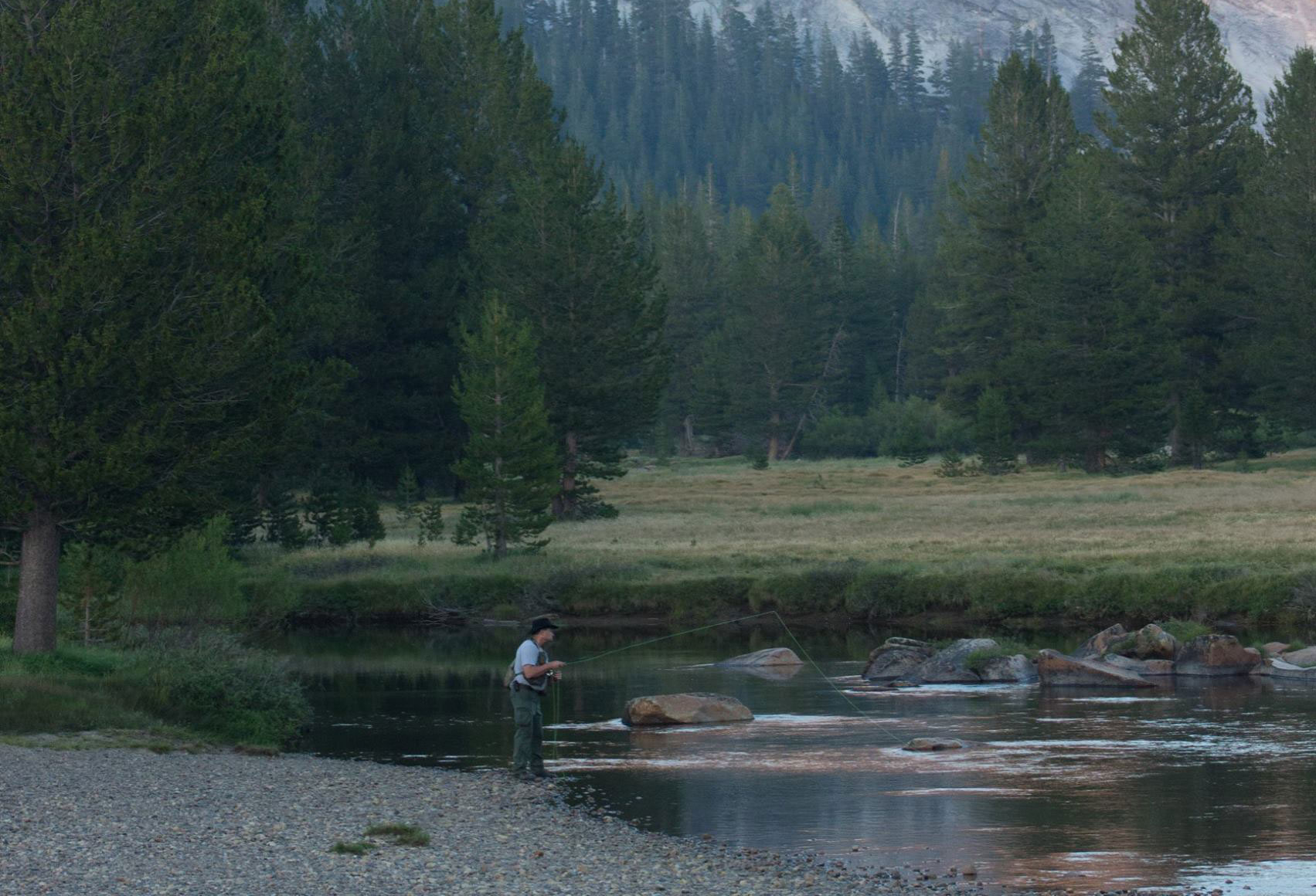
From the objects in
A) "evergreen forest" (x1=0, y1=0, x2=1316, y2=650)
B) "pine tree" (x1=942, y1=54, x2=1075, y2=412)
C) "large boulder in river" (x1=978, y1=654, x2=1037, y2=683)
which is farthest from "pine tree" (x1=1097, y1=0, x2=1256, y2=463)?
"large boulder in river" (x1=978, y1=654, x2=1037, y2=683)

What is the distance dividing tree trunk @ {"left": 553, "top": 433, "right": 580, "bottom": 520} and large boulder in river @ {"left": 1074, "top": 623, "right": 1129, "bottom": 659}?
29.8 meters

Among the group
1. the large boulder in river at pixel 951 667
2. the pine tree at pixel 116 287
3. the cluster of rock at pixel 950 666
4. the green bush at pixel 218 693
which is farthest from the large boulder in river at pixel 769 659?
the pine tree at pixel 116 287

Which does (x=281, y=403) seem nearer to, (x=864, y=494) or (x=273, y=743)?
(x=273, y=743)

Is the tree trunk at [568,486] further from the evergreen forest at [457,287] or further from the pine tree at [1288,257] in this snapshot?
the pine tree at [1288,257]

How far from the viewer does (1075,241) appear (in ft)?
232

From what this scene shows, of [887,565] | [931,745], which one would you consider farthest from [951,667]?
[887,565]

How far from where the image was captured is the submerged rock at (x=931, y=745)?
22.8 meters

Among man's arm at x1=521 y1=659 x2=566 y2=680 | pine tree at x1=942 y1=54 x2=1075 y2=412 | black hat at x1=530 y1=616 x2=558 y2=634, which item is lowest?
man's arm at x1=521 y1=659 x2=566 y2=680

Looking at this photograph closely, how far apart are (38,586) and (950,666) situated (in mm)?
16027

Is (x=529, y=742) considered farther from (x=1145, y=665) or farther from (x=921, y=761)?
(x=1145, y=665)

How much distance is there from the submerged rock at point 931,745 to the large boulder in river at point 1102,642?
897cm

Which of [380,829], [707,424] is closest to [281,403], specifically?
[380,829]

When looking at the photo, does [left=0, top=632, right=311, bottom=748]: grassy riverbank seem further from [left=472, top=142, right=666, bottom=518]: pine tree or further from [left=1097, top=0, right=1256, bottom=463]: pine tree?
[left=1097, top=0, right=1256, bottom=463]: pine tree

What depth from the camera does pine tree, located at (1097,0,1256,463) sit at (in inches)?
2987
